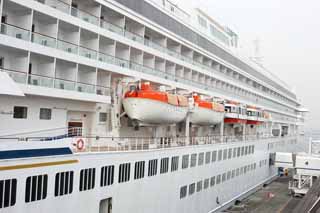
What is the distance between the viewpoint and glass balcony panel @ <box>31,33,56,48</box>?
38.2 feet

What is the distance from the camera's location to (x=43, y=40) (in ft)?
39.4

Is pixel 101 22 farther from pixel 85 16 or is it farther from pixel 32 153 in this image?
pixel 32 153

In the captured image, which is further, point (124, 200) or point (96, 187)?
point (124, 200)

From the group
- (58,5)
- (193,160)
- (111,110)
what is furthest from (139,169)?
(58,5)

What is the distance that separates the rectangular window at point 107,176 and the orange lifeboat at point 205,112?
30.3ft

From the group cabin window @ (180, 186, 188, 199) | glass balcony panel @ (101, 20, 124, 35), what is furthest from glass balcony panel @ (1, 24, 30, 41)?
cabin window @ (180, 186, 188, 199)

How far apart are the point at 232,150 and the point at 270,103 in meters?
19.6

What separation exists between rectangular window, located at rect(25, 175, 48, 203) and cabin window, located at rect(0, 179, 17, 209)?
0.40 meters

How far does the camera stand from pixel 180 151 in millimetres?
19078

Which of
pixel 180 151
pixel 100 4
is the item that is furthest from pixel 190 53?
pixel 100 4

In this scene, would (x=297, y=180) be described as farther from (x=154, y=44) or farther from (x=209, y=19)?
(x=154, y=44)

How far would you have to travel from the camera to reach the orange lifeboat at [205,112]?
22.1 m

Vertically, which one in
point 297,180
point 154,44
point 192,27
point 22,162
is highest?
point 192,27

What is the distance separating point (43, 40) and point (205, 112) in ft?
43.8
